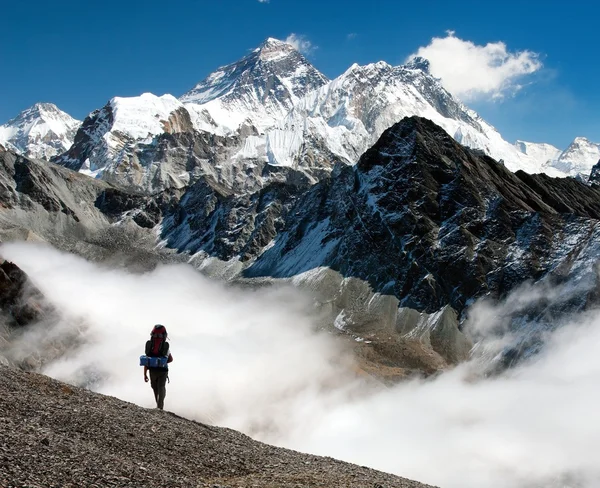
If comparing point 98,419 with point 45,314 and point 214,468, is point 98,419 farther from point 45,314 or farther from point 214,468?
point 45,314

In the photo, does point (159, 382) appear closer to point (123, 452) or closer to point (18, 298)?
point (123, 452)

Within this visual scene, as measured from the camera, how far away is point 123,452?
25.3 metres

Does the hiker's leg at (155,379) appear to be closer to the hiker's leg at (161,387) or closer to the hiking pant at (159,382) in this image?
the hiking pant at (159,382)

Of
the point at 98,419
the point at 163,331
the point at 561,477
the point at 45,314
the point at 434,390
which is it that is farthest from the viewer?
the point at 434,390

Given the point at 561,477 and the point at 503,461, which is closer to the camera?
the point at 561,477

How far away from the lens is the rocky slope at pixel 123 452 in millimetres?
21438

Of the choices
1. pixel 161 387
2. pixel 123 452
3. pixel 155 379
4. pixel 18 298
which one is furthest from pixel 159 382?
pixel 18 298

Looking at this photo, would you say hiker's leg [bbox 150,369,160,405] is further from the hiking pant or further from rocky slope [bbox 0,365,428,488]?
rocky slope [bbox 0,365,428,488]

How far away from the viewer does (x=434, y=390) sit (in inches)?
7239

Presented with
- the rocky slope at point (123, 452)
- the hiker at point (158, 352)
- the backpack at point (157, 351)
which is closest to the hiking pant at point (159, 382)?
the hiker at point (158, 352)

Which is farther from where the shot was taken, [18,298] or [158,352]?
[18,298]

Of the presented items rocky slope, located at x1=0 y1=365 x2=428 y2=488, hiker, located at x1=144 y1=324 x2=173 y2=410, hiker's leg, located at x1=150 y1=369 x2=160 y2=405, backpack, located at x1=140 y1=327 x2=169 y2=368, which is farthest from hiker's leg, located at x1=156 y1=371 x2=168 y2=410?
rocky slope, located at x1=0 y1=365 x2=428 y2=488

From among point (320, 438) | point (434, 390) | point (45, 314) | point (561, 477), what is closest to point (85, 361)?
point (45, 314)

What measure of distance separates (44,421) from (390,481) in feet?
50.9
